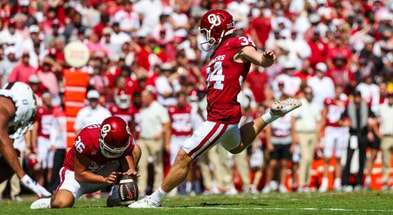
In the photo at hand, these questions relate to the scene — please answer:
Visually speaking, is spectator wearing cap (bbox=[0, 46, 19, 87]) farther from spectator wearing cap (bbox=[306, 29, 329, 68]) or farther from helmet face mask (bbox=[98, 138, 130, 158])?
helmet face mask (bbox=[98, 138, 130, 158])

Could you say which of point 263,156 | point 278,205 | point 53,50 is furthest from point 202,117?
point 278,205

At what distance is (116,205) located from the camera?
38.1 ft

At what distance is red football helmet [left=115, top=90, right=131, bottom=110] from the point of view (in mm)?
19016

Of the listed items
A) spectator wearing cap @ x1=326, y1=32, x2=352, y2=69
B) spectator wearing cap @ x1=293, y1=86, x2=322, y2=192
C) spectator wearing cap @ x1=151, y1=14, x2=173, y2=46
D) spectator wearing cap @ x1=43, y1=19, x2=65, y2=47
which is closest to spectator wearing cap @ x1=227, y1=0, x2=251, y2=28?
spectator wearing cap @ x1=151, y1=14, x2=173, y2=46

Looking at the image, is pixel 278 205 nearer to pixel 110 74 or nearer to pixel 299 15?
pixel 110 74

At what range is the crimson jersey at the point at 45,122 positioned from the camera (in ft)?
61.7

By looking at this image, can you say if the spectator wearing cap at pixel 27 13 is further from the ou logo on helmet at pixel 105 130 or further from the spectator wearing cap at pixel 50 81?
the ou logo on helmet at pixel 105 130

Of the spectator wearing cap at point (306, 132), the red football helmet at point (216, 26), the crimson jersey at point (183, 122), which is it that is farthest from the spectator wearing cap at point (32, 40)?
the red football helmet at point (216, 26)

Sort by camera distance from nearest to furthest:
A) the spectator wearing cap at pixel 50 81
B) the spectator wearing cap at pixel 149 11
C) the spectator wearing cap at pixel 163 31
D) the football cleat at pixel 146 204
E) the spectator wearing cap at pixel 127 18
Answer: the football cleat at pixel 146 204
the spectator wearing cap at pixel 50 81
the spectator wearing cap at pixel 163 31
the spectator wearing cap at pixel 127 18
the spectator wearing cap at pixel 149 11

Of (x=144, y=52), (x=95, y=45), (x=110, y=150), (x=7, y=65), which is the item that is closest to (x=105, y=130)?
(x=110, y=150)

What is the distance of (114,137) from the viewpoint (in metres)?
10.8

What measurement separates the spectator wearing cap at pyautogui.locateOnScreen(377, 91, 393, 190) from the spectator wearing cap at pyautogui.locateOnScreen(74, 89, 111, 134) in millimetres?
5987

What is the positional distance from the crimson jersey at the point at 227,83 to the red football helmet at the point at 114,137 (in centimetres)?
99

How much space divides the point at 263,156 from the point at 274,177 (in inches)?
21.0
